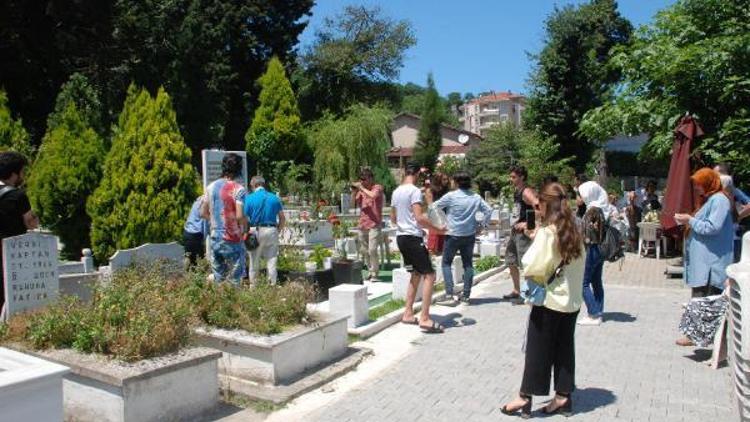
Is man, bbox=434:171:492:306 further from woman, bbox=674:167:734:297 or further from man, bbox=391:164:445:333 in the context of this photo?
woman, bbox=674:167:734:297

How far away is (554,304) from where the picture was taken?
477 centimetres

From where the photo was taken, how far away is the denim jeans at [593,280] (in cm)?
757

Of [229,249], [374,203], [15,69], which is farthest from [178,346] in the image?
[15,69]

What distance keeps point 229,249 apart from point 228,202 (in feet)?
1.85

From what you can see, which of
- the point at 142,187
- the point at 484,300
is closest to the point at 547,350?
the point at 484,300


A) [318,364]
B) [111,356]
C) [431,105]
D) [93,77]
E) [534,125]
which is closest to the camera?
[111,356]

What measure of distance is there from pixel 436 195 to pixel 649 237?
18.3ft

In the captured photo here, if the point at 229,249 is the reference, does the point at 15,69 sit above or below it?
above

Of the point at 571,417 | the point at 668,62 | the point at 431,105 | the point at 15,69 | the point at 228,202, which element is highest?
the point at 431,105

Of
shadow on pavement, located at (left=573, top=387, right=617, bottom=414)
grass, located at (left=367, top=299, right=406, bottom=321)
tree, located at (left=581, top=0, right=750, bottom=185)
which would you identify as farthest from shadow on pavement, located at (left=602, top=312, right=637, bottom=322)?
tree, located at (left=581, top=0, right=750, bottom=185)

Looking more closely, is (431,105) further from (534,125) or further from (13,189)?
(13,189)

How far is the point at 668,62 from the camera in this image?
12.1 metres

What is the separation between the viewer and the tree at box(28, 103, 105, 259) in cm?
1333

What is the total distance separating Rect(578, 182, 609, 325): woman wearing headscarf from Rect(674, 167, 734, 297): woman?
1.15 m
